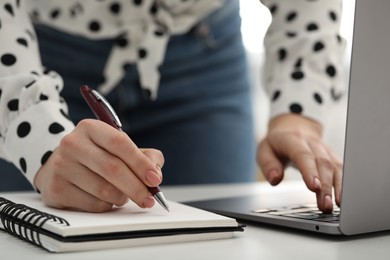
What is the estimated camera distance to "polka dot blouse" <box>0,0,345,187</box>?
0.68 metres

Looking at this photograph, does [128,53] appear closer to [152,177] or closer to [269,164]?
[269,164]

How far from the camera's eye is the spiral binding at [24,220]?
19.1 inches

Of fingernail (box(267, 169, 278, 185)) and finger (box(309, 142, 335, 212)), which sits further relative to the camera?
fingernail (box(267, 169, 278, 185))

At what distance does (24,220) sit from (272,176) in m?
0.36

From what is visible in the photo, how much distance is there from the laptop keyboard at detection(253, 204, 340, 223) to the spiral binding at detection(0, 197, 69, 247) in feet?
0.82

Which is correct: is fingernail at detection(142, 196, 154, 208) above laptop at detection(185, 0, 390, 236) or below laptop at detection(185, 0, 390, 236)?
below

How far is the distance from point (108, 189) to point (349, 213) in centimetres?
23

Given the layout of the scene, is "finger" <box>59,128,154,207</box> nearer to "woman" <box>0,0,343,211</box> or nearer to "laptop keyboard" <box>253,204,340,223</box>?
"woman" <box>0,0,343,211</box>

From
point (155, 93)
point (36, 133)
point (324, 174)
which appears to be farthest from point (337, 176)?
point (155, 93)

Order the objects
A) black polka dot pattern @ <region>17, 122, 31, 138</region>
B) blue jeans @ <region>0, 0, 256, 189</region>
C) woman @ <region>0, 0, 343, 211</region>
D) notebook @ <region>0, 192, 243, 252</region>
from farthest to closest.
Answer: blue jeans @ <region>0, 0, 256, 189</region>, black polka dot pattern @ <region>17, 122, 31, 138</region>, woman @ <region>0, 0, 343, 211</region>, notebook @ <region>0, 192, 243, 252</region>

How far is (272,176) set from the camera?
0.76 metres

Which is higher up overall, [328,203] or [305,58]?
[305,58]

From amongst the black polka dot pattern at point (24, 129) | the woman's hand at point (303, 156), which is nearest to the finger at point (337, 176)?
the woman's hand at point (303, 156)

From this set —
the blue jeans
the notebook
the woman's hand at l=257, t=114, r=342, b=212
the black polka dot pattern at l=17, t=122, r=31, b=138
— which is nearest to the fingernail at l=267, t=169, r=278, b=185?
the woman's hand at l=257, t=114, r=342, b=212
